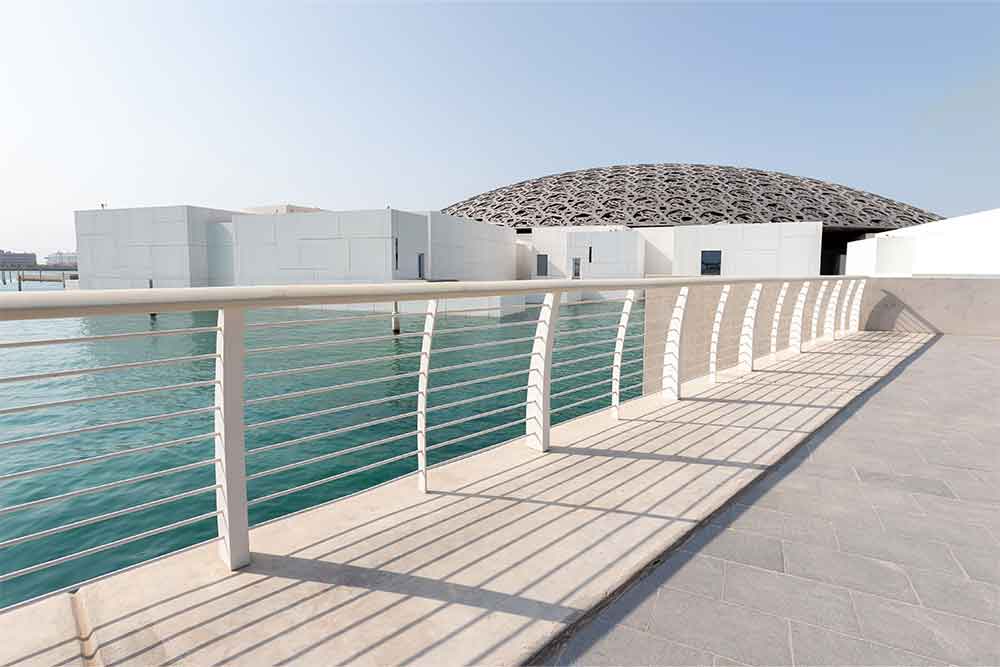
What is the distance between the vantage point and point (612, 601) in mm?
1956

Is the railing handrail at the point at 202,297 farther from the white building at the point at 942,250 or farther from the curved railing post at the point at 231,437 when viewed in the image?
the white building at the point at 942,250

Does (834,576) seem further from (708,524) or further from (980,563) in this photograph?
(980,563)

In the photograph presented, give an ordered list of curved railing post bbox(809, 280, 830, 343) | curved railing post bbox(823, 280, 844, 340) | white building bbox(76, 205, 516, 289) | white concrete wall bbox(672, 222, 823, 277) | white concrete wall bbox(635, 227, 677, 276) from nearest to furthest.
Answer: curved railing post bbox(809, 280, 830, 343) → curved railing post bbox(823, 280, 844, 340) → white building bbox(76, 205, 516, 289) → white concrete wall bbox(672, 222, 823, 277) → white concrete wall bbox(635, 227, 677, 276)

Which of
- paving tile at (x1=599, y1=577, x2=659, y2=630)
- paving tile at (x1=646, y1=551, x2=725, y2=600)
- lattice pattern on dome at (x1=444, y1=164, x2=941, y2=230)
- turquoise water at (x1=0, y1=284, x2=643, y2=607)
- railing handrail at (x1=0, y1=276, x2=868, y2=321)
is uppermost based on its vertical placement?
lattice pattern on dome at (x1=444, y1=164, x2=941, y2=230)

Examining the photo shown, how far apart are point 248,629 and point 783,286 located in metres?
6.24

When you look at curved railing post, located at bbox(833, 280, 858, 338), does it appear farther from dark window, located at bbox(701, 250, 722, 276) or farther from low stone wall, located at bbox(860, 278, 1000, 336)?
dark window, located at bbox(701, 250, 722, 276)

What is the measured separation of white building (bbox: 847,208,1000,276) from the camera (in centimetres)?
1280

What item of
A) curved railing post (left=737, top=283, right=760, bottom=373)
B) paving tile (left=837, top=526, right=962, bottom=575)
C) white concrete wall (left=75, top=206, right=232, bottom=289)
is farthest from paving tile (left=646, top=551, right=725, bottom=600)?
white concrete wall (left=75, top=206, right=232, bottom=289)

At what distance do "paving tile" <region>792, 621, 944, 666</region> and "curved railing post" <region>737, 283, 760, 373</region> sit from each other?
4.52 metres

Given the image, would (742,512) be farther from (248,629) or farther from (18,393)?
(18,393)

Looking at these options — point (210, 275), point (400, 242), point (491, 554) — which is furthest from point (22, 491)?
point (210, 275)

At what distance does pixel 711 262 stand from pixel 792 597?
32258 millimetres

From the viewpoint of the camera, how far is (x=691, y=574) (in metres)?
2.12

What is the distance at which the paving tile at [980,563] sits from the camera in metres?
2.16
